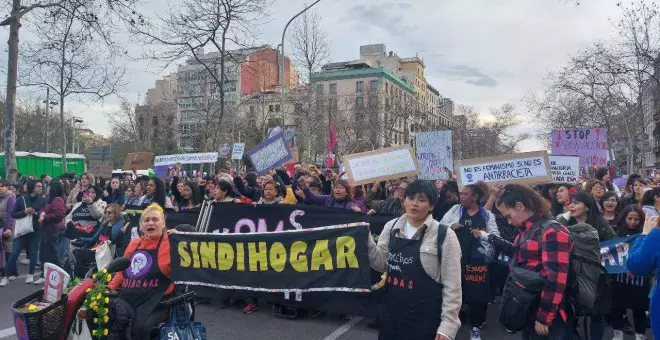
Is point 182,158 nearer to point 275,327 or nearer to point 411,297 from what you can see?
point 275,327

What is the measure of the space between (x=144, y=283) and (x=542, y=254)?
9.79 ft

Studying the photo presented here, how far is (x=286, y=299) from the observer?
629 centimetres

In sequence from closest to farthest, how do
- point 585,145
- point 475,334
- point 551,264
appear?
point 551,264
point 475,334
point 585,145

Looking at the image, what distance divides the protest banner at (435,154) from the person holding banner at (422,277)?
7452mm

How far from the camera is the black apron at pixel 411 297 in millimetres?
3004

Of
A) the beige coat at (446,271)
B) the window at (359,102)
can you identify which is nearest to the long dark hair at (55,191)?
the beige coat at (446,271)

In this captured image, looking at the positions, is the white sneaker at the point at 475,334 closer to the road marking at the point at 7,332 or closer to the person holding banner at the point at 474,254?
the person holding banner at the point at 474,254

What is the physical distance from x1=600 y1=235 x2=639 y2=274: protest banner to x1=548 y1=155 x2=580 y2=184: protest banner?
457 cm

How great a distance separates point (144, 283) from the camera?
158 inches

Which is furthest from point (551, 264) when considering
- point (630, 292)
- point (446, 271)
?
point (630, 292)

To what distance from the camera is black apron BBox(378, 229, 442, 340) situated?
3004mm

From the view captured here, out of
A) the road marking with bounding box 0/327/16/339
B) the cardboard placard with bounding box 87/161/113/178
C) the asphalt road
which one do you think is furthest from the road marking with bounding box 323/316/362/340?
the cardboard placard with bounding box 87/161/113/178

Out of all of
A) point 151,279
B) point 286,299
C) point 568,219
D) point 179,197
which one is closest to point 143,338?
point 151,279

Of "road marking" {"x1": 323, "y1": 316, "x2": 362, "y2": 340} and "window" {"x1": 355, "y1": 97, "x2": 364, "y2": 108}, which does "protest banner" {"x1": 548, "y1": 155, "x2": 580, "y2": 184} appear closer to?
"road marking" {"x1": 323, "y1": 316, "x2": 362, "y2": 340}
